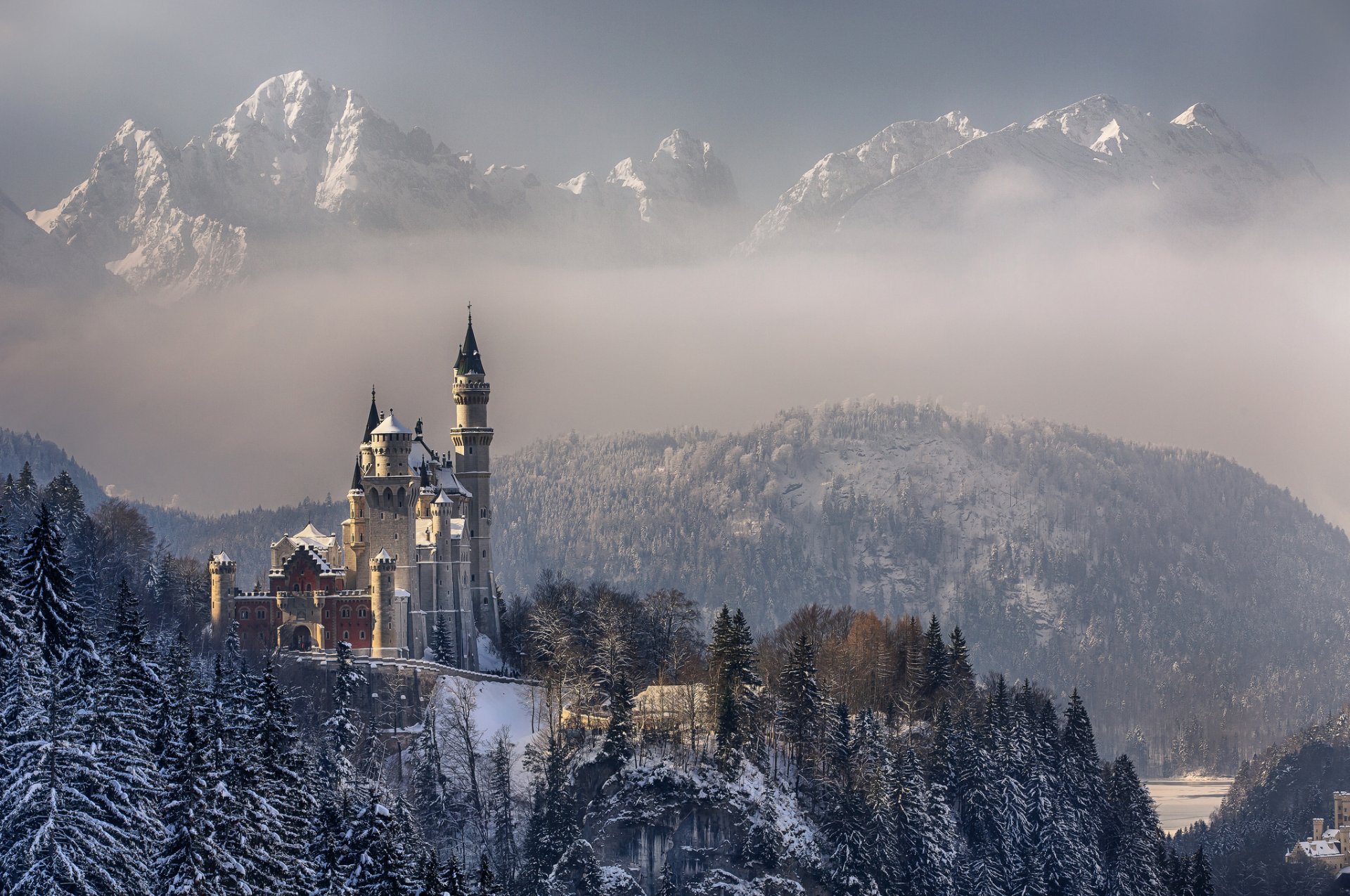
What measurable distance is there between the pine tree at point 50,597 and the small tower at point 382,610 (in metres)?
67.3

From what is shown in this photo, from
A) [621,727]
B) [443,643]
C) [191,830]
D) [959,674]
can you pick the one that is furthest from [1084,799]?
[191,830]

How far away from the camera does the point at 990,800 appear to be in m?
132

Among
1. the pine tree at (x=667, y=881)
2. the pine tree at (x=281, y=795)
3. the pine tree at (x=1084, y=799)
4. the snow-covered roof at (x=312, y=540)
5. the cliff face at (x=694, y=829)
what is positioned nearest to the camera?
the pine tree at (x=281, y=795)

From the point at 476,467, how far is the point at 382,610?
968 inches

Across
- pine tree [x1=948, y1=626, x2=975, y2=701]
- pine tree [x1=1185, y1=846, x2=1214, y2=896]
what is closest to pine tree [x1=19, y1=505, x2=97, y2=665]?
pine tree [x1=948, y1=626, x2=975, y2=701]

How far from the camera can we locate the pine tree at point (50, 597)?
72438mm

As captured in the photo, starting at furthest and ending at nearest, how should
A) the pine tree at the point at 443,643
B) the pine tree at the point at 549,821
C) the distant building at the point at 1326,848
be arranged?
the distant building at the point at 1326,848 → the pine tree at the point at 443,643 → the pine tree at the point at 549,821

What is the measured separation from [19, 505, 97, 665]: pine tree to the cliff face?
5710cm

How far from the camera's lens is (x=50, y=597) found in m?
73.2

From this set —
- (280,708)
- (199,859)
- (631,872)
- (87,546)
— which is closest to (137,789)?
(199,859)

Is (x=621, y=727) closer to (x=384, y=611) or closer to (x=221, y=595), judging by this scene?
(x=384, y=611)

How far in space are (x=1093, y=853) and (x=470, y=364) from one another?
225ft

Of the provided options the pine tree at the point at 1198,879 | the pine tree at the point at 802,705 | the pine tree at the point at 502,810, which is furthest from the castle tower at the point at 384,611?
the pine tree at the point at 1198,879

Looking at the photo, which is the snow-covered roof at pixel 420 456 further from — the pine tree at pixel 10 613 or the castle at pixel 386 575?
the pine tree at pixel 10 613
